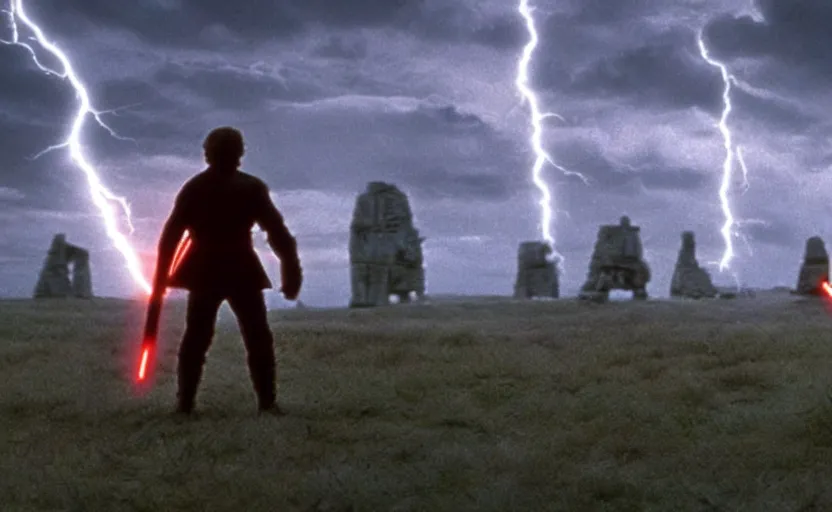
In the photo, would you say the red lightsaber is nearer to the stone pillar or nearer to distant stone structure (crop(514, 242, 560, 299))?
the stone pillar

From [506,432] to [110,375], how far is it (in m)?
4.41

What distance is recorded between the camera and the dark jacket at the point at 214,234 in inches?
242

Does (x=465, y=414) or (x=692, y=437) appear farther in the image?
(x=465, y=414)

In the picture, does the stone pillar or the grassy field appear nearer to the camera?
the grassy field

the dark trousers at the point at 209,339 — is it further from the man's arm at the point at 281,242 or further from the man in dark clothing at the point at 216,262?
the man's arm at the point at 281,242

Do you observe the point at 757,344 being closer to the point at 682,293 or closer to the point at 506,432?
the point at 506,432

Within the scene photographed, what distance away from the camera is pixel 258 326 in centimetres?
627

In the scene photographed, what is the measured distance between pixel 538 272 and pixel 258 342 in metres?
26.5

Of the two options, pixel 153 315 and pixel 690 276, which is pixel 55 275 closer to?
pixel 690 276

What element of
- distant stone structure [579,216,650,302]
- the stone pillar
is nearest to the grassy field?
distant stone structure [579,216,650,302]

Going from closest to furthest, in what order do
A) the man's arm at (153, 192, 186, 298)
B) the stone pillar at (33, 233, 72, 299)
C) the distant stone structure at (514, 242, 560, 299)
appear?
the man's arm at (153, 192, 186, 298), the stone pillar at (33, 233, 72, 299), the distant stone structure at (514, 242, 560, 299)

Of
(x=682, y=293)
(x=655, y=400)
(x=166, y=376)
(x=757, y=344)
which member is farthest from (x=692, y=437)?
(x=682, y=293)

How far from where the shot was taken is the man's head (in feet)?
20.5

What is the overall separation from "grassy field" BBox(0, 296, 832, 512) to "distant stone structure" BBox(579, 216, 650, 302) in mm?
16346
